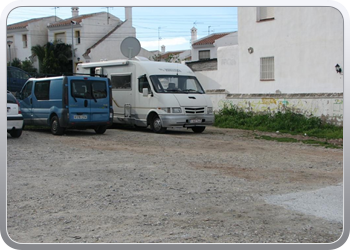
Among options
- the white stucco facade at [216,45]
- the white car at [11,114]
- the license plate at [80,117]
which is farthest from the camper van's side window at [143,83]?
the white stucco facade at [216,45]

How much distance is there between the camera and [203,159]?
9.68 m

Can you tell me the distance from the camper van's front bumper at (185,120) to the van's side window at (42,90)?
3.70 metres

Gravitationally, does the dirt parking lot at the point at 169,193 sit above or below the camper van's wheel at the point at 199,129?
below

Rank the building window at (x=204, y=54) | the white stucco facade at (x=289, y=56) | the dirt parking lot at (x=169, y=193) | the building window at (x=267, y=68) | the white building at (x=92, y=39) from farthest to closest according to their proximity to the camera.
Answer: the building window at (x=204, y=54), the white building at (x=92, y=39), the building window at (x=267, y=68), the white stucco facade at (x=289, y=56), the dirt parking lot at (x=169, y=193)

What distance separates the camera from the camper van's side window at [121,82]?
16.3 m

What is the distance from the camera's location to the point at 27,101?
15117mm

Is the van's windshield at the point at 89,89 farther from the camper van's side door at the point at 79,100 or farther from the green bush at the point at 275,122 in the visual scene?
the green bush at the point at 275,122

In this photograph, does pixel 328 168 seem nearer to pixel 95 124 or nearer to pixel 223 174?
pixel 223 174

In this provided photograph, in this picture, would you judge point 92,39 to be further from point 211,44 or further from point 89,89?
point 89,89

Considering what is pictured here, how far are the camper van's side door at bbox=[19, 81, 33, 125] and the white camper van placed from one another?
2172mm

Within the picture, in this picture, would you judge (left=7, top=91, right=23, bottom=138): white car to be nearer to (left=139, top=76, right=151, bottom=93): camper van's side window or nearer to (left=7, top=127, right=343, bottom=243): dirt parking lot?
(left=7, top=127, right=343, bottom=243): dirt parking lot

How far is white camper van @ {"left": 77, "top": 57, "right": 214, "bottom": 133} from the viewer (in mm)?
14789

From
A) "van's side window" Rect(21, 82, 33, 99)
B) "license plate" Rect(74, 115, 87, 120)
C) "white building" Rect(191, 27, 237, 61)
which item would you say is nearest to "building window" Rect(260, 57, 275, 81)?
"license plate" Rect(74, 115, 87, 120)

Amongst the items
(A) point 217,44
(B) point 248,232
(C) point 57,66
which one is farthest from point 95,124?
(A) point 217,44
